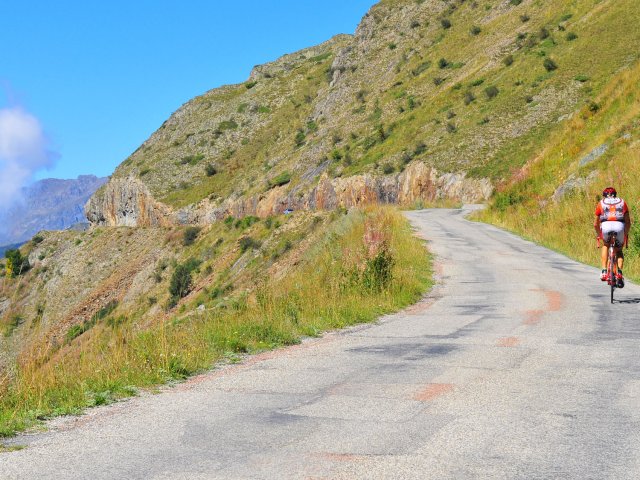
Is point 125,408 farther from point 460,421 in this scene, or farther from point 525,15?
point 525,15

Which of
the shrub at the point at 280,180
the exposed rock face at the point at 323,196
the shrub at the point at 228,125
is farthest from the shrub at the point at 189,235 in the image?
the shrub at the point at 228,125

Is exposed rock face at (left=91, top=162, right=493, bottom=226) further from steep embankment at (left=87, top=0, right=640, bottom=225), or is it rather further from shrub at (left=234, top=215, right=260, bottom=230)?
shrub at (left=234, top=215, right=260, bottom=230)

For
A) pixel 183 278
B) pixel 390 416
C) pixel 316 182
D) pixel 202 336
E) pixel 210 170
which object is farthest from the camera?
pixel 210 170

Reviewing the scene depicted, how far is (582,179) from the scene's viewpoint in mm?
26156

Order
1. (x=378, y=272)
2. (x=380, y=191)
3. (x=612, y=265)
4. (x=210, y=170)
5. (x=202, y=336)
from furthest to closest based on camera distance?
(x=210, y=170) → (x=380, y=191) → (x=378, y=272) → (x=612, y=265) → (x=202, y=336)

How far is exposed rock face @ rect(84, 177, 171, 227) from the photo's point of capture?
8844 cm

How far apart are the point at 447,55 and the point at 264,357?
2716 inches

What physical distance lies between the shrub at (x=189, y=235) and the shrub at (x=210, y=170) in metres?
30.8

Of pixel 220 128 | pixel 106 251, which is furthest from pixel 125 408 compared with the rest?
pixel 220 128

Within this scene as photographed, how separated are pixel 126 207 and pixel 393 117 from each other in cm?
4500

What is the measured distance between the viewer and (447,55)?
72562mm

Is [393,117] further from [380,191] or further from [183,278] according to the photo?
[183,278]

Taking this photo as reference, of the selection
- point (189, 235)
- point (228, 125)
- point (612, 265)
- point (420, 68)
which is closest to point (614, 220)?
point (612, 265)

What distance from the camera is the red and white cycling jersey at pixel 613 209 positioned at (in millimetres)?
12172
